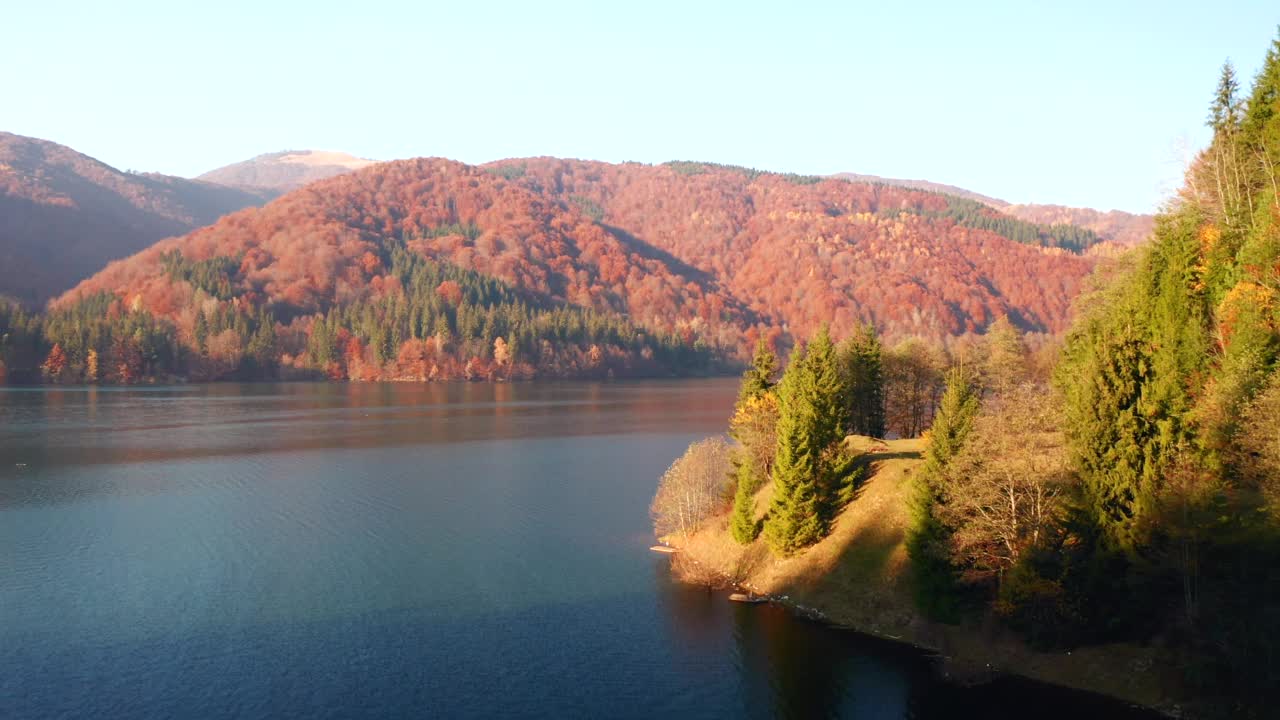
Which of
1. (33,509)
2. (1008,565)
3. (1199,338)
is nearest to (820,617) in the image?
(1008,565)

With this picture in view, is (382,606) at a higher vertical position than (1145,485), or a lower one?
lower

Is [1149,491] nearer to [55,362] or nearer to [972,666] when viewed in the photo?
[972,666]

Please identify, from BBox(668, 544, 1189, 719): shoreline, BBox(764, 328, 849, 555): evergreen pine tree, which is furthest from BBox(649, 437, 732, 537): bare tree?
BBox(668, 544, 1189, 719): shoreline

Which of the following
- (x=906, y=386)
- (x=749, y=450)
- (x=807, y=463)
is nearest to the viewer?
(x=807, y=463)

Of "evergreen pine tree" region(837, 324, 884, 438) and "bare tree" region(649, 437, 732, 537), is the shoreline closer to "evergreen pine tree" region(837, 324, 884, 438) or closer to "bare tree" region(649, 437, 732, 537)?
"bare tree" region(649, 437, 732, 537)

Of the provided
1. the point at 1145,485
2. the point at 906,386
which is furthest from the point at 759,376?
the point at 1145,485
